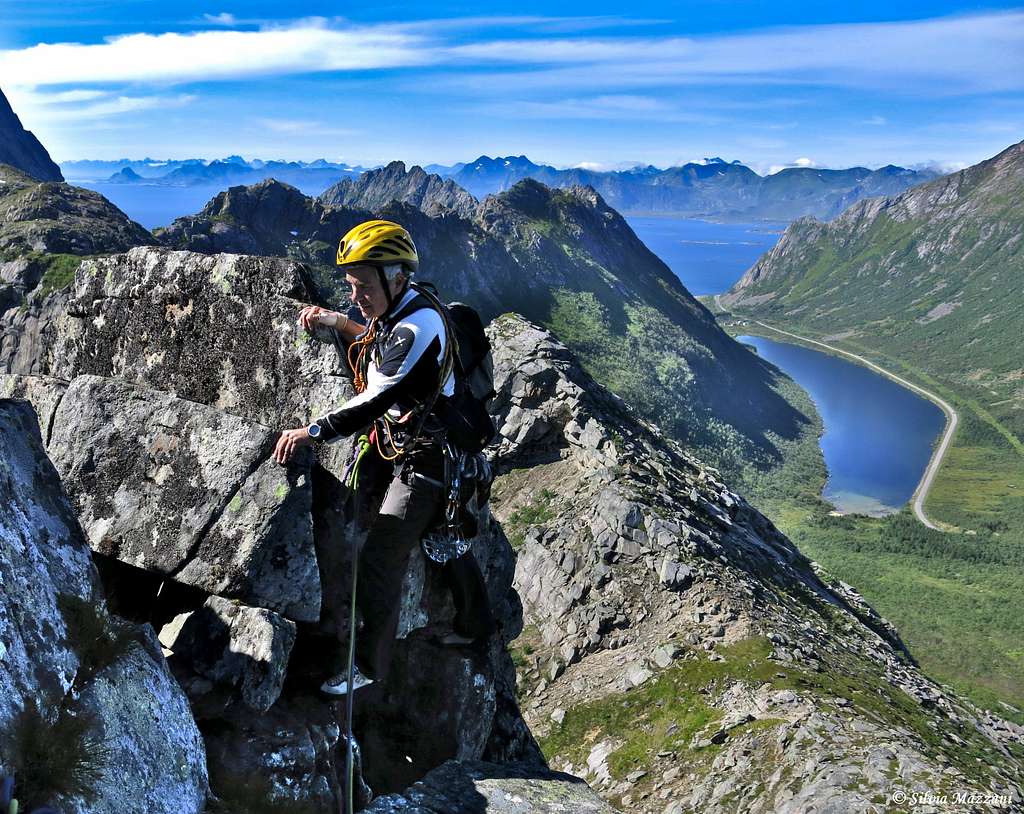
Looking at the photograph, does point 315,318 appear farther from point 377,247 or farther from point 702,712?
point 702,712

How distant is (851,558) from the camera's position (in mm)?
115188

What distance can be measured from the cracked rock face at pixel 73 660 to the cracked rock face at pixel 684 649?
19188 mm

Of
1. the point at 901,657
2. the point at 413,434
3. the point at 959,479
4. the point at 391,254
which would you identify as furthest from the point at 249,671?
the point at 959,479

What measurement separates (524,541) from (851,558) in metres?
92.5

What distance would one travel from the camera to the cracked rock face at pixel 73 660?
593 centimetres

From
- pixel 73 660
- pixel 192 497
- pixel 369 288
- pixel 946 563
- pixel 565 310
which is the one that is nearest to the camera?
pixel 73 660

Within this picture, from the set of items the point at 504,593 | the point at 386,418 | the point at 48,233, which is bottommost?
the point at 504,593

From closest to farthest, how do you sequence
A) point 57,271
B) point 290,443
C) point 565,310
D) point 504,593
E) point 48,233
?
point 290,443 < point 504,593 < point 57,271 < point 48,233 < point 565,310

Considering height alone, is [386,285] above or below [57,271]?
below

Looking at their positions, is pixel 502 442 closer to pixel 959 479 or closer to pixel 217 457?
pixel 217 457

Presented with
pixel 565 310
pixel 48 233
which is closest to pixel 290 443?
pixel 48 233

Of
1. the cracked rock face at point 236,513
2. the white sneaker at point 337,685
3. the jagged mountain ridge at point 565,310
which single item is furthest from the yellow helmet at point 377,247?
the jagged mountain ridge at point 565,310

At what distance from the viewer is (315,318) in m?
10.3

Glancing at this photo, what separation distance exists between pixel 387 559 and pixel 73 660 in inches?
148
